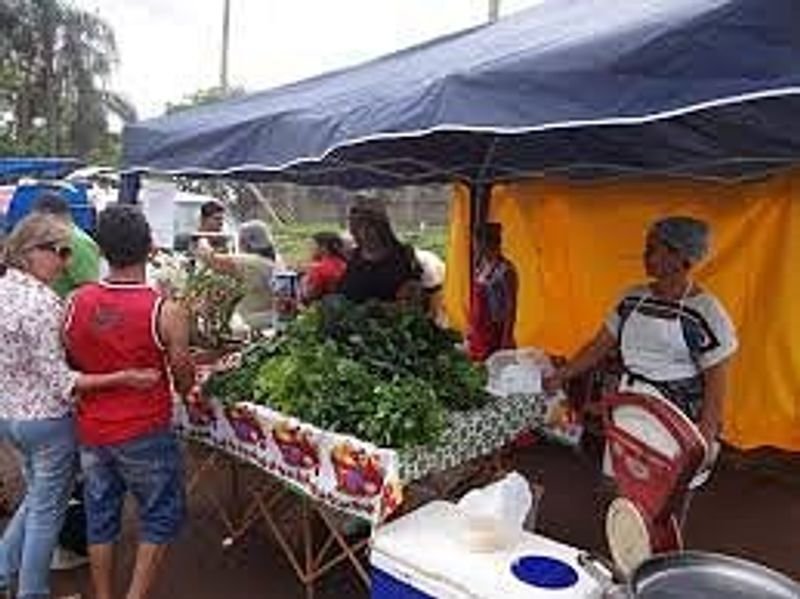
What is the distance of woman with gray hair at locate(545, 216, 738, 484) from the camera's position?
354 centimetres

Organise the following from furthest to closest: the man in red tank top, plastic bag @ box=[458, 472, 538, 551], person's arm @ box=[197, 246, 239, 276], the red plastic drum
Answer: person's arm @ box=[197, 246, 239, 276]
the man in red tank top
plastic bag @ box=[458, 472, 538, 551]
the red plastic drum

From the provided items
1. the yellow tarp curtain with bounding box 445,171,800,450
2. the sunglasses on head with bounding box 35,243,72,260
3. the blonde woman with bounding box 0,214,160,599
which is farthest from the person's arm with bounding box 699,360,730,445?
the yellow tarp curtain with bounding box 445,171,800,450

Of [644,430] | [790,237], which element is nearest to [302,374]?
[644,430]

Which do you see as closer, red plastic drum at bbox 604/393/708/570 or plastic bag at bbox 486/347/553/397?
red plastic drum at bbox 604/393/708/570

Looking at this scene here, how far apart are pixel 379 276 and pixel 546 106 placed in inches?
115

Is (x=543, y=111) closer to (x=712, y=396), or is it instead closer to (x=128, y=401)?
(x=712, y=396)

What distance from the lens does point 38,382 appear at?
3.50 meters

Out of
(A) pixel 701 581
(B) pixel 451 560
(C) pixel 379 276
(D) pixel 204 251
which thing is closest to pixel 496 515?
(B) pixel 451 560

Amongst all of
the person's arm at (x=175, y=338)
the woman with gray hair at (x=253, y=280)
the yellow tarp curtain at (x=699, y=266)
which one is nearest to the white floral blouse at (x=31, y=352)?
the person's arm at (x=175, y=338)

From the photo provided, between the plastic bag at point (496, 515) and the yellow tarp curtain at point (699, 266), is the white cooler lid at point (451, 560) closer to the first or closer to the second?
the plastic bag at point (496, 515)

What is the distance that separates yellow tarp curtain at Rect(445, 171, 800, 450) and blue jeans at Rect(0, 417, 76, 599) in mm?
4101

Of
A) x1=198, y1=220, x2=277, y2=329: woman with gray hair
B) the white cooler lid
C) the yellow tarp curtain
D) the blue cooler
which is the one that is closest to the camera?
the white cooler lid

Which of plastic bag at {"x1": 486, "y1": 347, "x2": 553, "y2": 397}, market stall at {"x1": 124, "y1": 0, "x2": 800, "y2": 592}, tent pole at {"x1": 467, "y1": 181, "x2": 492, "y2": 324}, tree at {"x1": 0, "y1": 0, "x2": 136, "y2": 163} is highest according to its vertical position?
tree at {"x1": 0, "y1": 0, "x2": 136, "y2": 163}

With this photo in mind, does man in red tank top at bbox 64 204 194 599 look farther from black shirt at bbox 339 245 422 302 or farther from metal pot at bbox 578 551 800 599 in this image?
black shirt at bbox 339 245 422 302
